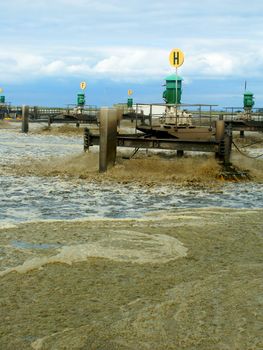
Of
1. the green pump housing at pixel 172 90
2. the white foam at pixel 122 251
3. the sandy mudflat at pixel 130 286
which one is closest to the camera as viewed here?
the sandy mudflat at pixel 130 286

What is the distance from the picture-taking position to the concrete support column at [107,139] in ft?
50.9

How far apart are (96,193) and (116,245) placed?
4.95 metres

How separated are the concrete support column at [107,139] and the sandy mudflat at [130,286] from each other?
7193 millimetres

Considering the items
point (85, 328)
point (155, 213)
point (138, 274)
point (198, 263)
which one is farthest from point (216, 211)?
point (85, 328)

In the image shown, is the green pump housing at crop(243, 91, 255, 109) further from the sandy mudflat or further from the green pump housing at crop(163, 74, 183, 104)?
the sandy mudflat

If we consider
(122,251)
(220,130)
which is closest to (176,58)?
(220,130)

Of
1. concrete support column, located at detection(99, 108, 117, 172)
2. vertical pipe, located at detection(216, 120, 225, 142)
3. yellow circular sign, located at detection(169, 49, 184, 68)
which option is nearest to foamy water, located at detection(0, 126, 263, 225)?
concrete support column, located at detection(99, 108, 117, 172)

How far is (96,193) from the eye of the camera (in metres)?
11.9

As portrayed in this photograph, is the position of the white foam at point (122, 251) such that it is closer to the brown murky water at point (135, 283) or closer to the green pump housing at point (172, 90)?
the brown murky water at point (135, 283)

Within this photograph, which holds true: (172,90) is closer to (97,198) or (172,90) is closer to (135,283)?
(97,198)

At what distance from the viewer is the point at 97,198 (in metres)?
11.2

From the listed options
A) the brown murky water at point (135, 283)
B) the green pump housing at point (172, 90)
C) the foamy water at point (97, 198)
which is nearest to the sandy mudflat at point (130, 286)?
the brown murky water at point (135, 283)

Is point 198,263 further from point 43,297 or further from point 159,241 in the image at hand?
point 43,297

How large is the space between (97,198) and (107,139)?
186 inches
